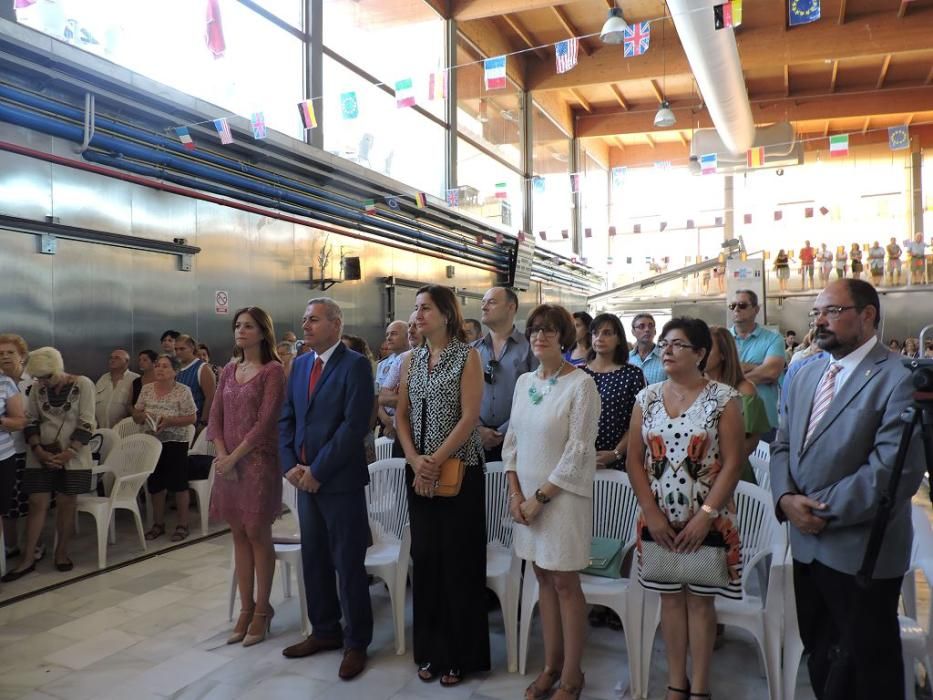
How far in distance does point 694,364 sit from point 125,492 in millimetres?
3839

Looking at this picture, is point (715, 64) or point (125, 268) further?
point (715, 64)

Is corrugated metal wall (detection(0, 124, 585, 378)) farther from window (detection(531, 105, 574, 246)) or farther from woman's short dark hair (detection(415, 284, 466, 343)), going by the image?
window (detection(531, 105, 574, 246))

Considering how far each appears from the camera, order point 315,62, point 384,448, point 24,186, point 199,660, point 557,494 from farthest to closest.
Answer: point 315,62 < point 24,186 < point 384,448 < point 199,660 < point 557,494

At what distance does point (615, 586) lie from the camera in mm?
2625

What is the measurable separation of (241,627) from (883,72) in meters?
15.3

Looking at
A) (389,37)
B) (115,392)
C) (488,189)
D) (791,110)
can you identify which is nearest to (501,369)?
(115,392)

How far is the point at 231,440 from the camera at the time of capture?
123 inches

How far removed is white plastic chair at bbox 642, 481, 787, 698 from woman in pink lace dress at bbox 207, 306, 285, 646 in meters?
1.70

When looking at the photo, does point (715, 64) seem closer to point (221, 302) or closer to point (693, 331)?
point (221, 302)

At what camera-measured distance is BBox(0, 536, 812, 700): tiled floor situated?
2.64 m

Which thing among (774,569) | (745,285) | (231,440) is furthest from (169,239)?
(745,285)

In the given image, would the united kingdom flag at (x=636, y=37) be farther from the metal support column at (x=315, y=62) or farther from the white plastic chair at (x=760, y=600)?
the white plastic chair at (x=760, y=600)

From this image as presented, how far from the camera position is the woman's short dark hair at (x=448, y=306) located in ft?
9.11

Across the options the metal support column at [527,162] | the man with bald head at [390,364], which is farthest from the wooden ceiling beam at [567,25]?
the man with bald head at [390,364]
